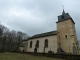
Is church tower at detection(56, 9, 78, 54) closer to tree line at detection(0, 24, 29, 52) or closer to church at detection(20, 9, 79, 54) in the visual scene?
church at detection(20, 9, 79, 54)

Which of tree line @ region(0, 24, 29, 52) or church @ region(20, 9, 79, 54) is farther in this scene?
tree line @ region(0, 24, 29, 52)

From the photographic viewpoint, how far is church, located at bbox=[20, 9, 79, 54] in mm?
25484

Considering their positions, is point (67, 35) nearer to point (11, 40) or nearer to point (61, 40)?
point (61, 40)

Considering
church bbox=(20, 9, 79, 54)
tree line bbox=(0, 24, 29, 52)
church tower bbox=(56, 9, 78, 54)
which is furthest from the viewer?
tree line bbox=(0, 24, 29, 52)

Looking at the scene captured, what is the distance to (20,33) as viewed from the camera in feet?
175

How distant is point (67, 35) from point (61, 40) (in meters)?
2.30

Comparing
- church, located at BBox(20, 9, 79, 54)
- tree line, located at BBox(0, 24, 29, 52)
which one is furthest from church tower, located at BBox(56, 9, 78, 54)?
tree line, located at BBox(0, 24, 29, 52)

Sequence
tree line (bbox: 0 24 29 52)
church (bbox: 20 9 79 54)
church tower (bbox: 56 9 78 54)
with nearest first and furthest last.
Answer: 1. church tower (bbox: 56 9 78 54)
2. church (bbox: 20 9 79 54)
3. tree line (bbox: 0 24 29 52)

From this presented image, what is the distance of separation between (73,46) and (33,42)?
1333 cm

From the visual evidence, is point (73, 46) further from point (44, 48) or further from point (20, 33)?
point (20, 33)

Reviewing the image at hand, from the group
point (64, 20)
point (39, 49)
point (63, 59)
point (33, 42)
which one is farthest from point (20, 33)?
point (63, 59)

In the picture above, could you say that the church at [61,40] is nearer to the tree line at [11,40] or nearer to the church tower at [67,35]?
the church tower at [67,35]

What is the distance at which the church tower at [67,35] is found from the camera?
25.2 metres

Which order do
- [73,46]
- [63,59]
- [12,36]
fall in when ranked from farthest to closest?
[12,36] < [73,46] < [63,59]
